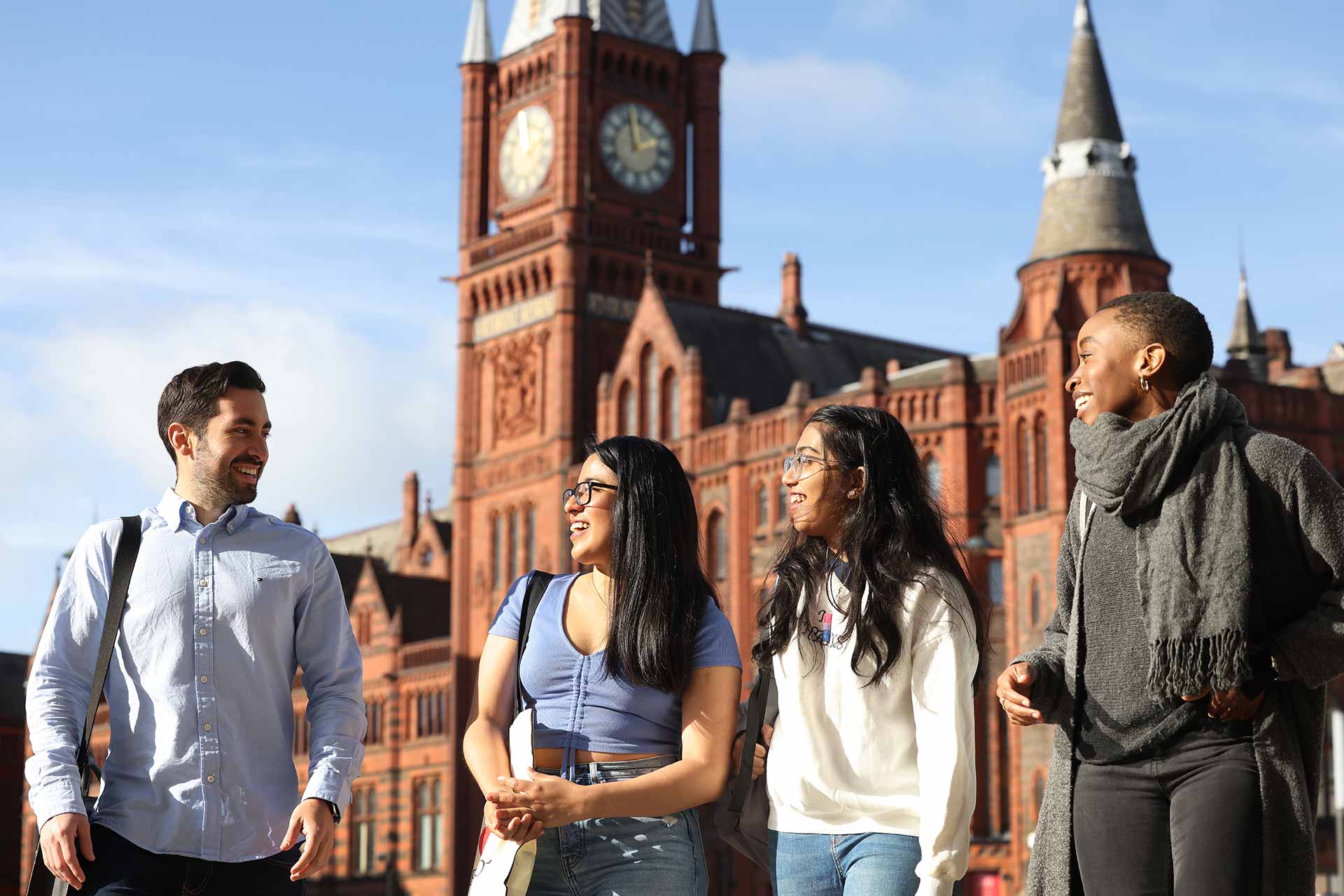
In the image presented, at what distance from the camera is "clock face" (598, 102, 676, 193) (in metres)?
58.1

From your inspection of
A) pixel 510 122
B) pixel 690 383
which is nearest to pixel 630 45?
pixel 510 122

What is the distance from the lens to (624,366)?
2122 inches

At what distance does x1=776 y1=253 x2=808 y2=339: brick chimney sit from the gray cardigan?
52.1 meters

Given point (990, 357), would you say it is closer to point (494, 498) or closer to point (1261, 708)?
point (494, 498)

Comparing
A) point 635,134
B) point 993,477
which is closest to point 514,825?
point 993,477

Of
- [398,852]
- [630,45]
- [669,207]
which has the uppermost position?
[630,45]

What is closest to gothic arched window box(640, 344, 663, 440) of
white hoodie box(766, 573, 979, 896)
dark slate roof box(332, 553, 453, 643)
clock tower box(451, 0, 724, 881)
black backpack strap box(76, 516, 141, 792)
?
clock tower box(451, 0, 724, 881)

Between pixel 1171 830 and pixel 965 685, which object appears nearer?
pixel 1171 830

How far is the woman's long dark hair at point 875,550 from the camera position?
21.4ft

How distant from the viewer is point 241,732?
6586 millimetres

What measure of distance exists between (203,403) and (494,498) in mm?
51289

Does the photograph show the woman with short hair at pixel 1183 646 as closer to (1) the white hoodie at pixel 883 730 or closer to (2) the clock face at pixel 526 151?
(1) the white hoodie at pixel 883 730

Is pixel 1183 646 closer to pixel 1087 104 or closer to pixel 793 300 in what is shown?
pixel 1087 104

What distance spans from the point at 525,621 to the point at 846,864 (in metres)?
1.19
